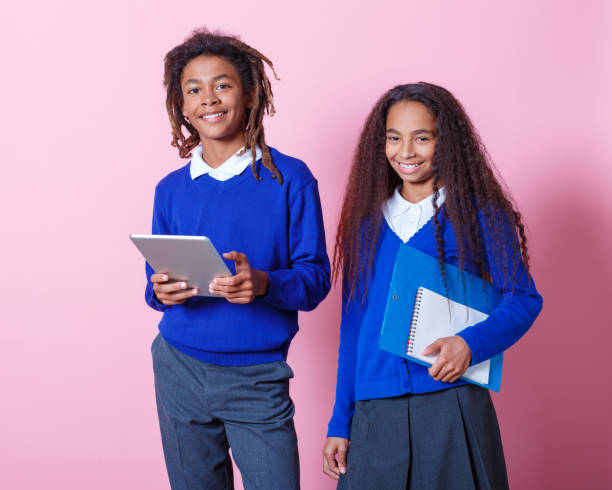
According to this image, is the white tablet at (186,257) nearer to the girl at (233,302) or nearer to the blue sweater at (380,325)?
the girl at (233,302)

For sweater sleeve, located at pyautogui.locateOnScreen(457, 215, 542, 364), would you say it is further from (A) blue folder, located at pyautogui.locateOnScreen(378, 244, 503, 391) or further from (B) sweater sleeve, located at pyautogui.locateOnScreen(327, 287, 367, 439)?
(B) sweater sleeve, located at pyautogui.locateOnScreen(327, 287, 367, 439)

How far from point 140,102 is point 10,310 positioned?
0.92 m

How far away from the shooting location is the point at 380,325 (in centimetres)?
155

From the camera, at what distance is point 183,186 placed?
1.69 meters

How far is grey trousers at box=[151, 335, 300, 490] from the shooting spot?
155cm

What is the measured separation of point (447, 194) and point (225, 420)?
70 centimetres

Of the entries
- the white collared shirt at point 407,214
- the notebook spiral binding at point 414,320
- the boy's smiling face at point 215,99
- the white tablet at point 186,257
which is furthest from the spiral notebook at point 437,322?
the boy's smiling face at point 215,99

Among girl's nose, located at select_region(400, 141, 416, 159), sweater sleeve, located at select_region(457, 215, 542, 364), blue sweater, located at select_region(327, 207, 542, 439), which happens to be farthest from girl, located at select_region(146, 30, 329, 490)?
sweater sleeve, located at select_region(457, 215, 542, 364)

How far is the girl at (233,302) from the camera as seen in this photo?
1549mm

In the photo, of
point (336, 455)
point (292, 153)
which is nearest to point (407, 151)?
point (336, 455)

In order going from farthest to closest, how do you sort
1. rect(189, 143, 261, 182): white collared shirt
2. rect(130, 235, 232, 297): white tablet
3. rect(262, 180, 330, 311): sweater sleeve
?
1. rect(189, 143, 261, 182): white collared shirt
2. rect(262, 180, 330, 311): sweater sleeve
3. rect(130, 235, 232, 297): white tablet

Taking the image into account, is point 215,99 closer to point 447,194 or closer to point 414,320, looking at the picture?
point 447,194

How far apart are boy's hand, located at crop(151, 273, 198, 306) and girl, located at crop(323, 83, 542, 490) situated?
0.38 m

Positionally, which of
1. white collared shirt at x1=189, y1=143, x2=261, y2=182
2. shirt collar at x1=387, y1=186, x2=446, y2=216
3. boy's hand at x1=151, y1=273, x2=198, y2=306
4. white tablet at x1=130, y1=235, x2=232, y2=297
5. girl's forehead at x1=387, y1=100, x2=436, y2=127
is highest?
girl's forehead at x1=387, y1=100, x2=436, y2=127
